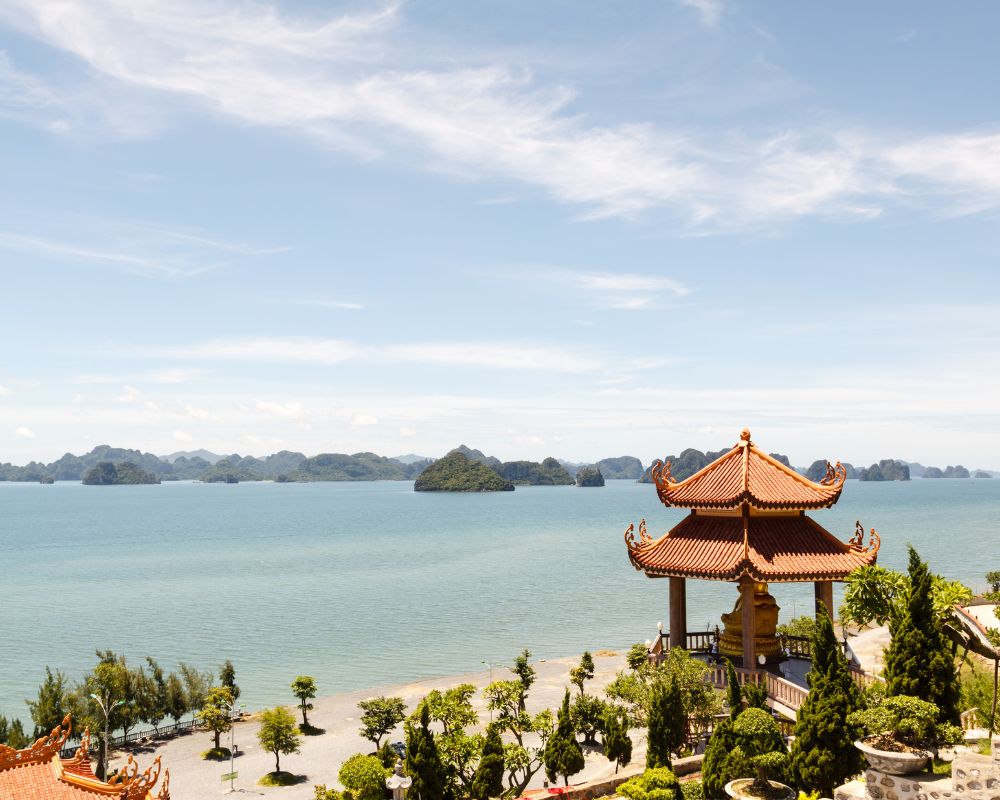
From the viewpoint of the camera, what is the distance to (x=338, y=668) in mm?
63219

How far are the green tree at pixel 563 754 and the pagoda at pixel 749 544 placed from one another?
4787 mm

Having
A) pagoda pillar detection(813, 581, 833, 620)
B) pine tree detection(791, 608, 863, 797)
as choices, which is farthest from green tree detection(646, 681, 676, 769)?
pagoda pillar detection(813, 581, 833, 620)

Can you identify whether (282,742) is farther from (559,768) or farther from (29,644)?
(29,644)

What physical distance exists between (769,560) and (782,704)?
4.05 m

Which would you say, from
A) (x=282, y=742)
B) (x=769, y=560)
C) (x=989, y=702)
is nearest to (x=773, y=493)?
(x=769, y=560)

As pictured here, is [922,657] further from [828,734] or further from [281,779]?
[281,779]

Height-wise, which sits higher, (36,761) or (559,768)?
(36,761)


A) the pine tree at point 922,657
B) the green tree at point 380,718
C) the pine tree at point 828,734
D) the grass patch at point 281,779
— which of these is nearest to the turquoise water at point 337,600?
the grass patch at point 281,779

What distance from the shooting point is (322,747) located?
145ft

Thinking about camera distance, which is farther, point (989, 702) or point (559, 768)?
point (559, 768)

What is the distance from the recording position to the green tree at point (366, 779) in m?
25.2

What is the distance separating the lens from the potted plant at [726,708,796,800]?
18.5 meters

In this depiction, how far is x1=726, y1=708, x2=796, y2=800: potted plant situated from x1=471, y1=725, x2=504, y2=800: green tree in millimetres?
7451

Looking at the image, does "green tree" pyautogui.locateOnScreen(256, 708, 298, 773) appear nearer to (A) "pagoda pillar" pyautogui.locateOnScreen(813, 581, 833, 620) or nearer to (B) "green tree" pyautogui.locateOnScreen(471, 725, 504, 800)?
(B) "green tree" pyautogui.locateOnScreen(471, 725, 504, 800)
